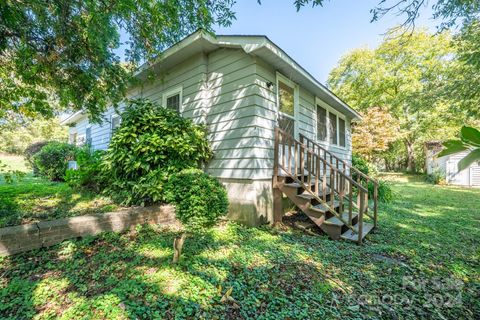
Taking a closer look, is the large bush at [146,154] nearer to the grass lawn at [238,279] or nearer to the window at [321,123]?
the grass lawn at [238,279]

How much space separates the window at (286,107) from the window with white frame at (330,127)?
67.0 inches

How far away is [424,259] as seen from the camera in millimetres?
3328

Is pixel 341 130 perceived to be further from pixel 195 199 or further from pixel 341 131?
pixel 195 199

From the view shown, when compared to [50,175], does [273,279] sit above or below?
below

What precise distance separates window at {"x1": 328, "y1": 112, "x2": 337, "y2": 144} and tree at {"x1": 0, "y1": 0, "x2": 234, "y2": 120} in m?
5.34

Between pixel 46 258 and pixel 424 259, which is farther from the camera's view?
pixel 424 259

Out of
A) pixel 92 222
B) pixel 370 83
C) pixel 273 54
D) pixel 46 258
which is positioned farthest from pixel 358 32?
pixel 370 83

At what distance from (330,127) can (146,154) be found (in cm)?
617

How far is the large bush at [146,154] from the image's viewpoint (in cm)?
430

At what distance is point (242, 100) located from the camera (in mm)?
4703

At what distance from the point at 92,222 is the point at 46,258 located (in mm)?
677

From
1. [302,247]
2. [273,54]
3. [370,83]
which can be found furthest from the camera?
[370,83]

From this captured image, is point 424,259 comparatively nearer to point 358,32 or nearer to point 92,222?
point 358,32

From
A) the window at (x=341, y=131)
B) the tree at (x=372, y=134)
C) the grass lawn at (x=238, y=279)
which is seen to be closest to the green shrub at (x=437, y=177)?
the tree at (x=372, y=134)
